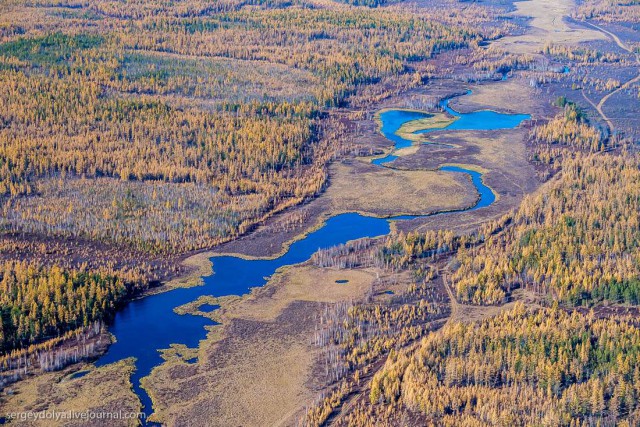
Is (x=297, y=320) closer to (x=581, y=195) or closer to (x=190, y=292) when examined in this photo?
(x=190, y=292)

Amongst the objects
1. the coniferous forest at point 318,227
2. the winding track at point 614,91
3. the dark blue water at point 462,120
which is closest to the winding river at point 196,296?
the coniferous forest at point 318,227

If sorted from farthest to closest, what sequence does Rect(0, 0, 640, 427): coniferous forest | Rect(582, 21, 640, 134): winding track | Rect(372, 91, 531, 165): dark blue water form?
Rect(582, 21, 640, 134): winding track
Rect(372, 91, 531, 165): dark blue water
Rect(0, 0, 640, 427): coniferous forest

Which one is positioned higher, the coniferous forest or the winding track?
the winding track

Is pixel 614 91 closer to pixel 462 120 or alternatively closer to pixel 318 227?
pixel 462 120

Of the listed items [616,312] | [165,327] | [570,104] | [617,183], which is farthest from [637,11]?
[165,327]

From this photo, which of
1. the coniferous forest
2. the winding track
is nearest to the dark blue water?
the coniferous forest

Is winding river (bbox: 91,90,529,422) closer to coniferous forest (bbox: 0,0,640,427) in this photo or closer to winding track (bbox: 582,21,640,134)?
coniferous forest (bbox: 0,0,640,427)

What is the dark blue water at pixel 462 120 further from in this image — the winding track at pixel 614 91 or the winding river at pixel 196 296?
the winding river at pixel 196 296
